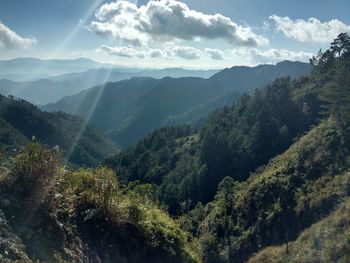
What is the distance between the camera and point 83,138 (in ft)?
511

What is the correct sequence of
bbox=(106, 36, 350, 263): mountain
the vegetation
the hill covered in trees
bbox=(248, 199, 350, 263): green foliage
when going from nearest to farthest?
the vegetation
the hill covered in trees
bbox=(248, 199, 350, 263): green foliage
bbox=(106, 36, 350, 263): mountain

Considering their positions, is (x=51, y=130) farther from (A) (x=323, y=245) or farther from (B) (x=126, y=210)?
(B) (x=126, y=210)

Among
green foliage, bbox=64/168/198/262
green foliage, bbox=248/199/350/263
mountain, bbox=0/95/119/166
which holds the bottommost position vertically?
mountain, bbox=0/95/119/166

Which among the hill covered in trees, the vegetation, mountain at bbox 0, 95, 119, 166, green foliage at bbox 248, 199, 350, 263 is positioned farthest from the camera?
mountain at bbox 0, 95, 119, 166

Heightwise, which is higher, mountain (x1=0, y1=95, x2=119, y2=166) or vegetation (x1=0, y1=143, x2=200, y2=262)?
vegetation (x1=0, y1=143, x2=200, y2=262)

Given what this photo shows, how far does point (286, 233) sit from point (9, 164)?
2346 cm

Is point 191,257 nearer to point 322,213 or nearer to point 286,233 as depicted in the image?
point 322,213

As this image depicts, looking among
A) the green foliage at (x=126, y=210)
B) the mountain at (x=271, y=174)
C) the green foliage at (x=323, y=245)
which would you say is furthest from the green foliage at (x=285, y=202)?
the green foliage at (x=126, y=210)

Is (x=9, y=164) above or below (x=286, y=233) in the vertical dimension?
Answer: above

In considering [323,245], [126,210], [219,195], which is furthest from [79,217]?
[219,195]

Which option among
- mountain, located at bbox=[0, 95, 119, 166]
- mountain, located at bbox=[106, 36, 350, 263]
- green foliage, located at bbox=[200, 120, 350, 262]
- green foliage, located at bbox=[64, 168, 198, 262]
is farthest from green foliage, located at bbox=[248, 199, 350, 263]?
mountain, located at bbox=[0, 95, 119, 166]

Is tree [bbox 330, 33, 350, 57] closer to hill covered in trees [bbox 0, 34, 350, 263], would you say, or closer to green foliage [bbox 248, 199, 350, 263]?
hill covered in trees [bbox 0, 34, 350, 263]

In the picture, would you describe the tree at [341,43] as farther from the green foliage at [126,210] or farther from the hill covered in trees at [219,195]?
the green foliage at [126,210]

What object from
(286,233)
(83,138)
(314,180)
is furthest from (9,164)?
(83,138)
